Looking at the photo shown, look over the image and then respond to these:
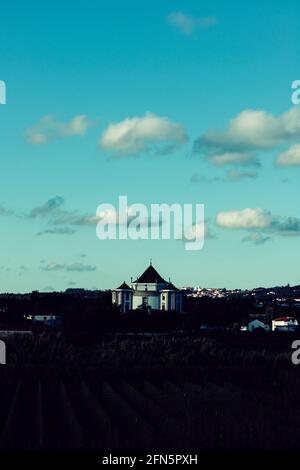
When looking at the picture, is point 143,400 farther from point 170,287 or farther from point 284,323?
point 170,287

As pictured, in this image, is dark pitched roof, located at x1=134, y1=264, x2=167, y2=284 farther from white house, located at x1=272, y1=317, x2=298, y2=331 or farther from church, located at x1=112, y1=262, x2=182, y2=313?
white house, located at x1=272, y1=317, x2=298, y2=331

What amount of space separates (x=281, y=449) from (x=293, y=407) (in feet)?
24.5

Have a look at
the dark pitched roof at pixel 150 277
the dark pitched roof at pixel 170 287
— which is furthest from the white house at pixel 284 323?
the dark pitched roof at pixel 150 277

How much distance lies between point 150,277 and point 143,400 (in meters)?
117

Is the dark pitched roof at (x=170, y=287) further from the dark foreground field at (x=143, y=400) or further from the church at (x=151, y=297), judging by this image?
the dark foreground field at (x=143, y=400)

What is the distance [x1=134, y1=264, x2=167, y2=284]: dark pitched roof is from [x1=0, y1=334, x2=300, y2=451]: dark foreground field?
94.0 metres

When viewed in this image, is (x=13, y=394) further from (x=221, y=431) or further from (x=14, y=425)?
(x=221, y=431)

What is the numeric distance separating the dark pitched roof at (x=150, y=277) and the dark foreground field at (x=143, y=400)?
9396 centimetres

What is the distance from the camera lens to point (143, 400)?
22.6 meters

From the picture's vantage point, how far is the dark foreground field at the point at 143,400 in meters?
15.6

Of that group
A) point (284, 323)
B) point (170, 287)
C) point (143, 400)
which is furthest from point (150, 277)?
point (143, 400)

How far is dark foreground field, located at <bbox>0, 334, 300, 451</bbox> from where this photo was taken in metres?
15.6

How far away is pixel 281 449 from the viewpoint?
14.7 m

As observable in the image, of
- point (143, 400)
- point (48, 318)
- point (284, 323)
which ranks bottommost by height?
point (143, 400)
